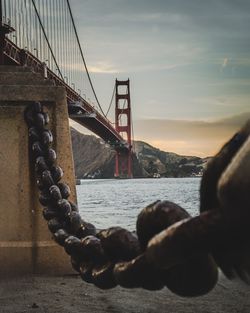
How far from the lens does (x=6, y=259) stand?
362cm

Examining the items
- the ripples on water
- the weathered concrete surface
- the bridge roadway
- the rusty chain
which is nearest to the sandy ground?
the weathered concrete surface

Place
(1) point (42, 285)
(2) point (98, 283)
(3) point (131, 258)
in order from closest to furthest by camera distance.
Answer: (3) point (131, 258) < (2) point (98, 283) < (1) point (42, 285)

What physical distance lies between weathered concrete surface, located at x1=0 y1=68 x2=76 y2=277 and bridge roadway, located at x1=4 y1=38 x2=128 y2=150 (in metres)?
8.76

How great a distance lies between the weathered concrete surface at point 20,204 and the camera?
3637 millimetres

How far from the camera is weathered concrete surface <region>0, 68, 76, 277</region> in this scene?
364 cm

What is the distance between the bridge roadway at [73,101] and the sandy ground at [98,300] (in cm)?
939

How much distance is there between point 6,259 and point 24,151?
0.69 m

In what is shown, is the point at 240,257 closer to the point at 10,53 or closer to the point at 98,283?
the point at 98,283

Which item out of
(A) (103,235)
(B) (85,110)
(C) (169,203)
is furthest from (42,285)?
(B) (85,110)

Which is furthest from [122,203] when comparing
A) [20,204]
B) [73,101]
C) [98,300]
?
[98,300]

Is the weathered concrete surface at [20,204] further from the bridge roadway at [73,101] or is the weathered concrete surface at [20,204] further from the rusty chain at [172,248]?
the bridge roadway at [73,101]

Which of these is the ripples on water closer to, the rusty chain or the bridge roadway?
the rusty chain

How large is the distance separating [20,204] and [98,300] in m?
0.94

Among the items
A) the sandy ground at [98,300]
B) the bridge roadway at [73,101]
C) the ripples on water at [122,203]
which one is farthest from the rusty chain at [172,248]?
the bridge roadway at [73,101]
